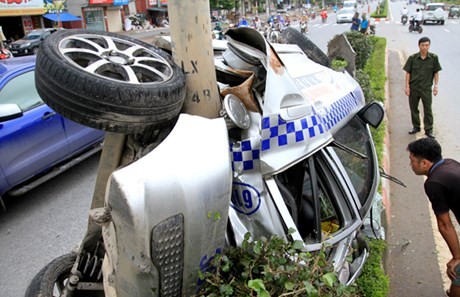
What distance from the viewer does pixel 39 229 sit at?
4.25 m

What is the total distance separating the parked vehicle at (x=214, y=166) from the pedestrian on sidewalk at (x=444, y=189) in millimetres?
390

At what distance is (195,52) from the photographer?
7.06 ft

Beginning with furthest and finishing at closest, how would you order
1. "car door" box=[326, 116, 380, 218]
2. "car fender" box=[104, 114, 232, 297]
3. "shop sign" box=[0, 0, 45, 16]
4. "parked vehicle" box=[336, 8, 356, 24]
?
"parked vehicle" box=[336, 8, 356, 24] → "shop sign" box=[0, 0, 45, 16] → "car door" box=[326, 116, 380, 218] → "car fender" box=[104, 114, 232, 297]

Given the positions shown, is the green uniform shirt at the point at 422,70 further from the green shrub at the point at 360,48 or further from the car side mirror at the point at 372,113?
the car side mirror at the point at 372,113

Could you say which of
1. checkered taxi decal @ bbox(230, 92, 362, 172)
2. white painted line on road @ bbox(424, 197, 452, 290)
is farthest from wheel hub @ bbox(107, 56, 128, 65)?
white painted line on road @ bbox(424, 197, 452, 290)

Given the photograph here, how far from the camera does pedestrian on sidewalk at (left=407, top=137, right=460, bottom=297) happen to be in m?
2.86

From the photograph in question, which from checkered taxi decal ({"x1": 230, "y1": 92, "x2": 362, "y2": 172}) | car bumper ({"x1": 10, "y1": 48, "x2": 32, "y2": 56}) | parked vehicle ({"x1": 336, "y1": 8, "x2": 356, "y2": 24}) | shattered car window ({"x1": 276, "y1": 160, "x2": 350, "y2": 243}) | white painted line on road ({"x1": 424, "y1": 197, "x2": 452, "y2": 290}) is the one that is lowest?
white painted line on road ({"x1": 424, "y1": 197, "x2": 452, "y2": 290})

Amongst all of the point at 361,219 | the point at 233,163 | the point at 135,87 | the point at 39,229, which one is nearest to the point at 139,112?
the point at 135,87

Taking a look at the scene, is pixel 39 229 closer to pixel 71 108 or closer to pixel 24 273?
pixel 24 273

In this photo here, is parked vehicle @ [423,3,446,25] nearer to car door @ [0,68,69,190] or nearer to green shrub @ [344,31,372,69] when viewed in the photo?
green shrub @ [344,31,372,69]

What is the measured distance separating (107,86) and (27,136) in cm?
321

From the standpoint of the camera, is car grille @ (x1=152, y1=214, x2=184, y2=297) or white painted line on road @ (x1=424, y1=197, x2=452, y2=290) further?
white painted line on road @ (x1=424, y1=197, x2=452, y2=290)

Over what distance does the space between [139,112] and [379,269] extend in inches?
96.1

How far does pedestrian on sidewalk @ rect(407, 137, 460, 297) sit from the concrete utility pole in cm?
168
